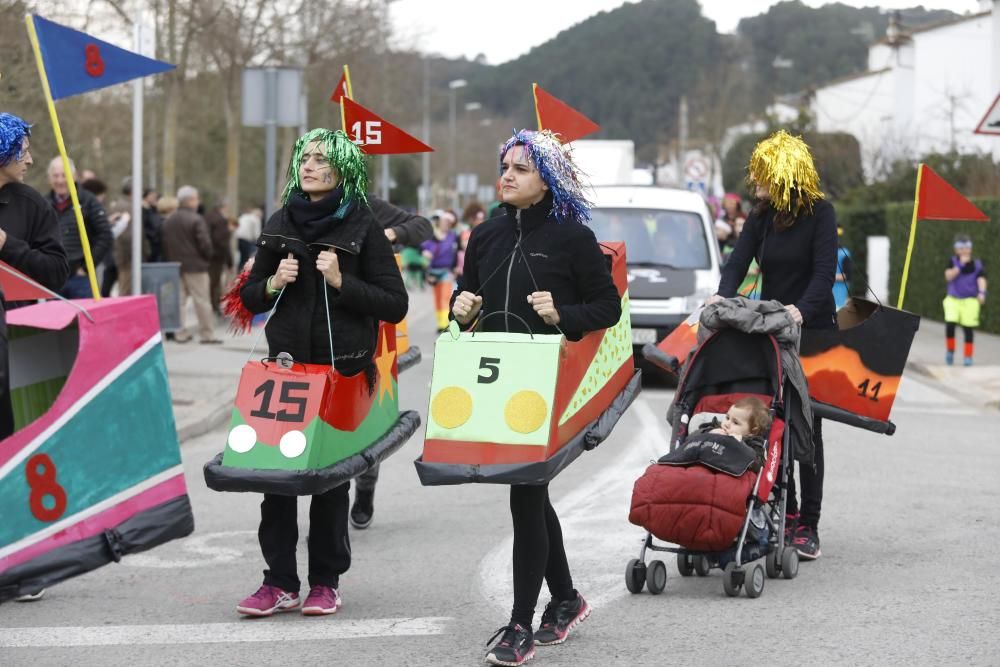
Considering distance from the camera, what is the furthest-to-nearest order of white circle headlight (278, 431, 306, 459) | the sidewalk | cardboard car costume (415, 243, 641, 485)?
1. the sidewalk
2. white circle headlight (278, 431, 306, 459)
3. cardboard car costume (415, 243, 641, 485)

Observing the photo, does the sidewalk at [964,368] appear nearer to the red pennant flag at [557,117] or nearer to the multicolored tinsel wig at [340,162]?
the red pennant flag at [557,117]

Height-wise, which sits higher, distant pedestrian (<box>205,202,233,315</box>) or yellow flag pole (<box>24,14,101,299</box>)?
yellow flag pole (<box>24,14,101,299</box>)

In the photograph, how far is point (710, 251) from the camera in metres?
16.8

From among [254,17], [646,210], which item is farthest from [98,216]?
[254,17]

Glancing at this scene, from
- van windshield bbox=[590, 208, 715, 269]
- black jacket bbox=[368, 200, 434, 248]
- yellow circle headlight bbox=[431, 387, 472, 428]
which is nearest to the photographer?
yellow circle headlight bbox=[431, 387, 472, 428]

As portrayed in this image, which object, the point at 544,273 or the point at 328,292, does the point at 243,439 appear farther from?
the point at 544,273

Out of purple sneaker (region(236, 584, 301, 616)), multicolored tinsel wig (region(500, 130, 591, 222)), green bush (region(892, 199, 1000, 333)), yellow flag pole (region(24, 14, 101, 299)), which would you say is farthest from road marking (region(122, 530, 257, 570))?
green bush (region(892, 199, 1000, 333))

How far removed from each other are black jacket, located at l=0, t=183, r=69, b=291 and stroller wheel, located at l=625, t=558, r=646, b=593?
265cm

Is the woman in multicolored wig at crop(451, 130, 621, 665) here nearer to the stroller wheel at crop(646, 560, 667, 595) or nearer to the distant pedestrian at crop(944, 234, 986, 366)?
the stroller wheel at crop(646, 560, 667, 595)

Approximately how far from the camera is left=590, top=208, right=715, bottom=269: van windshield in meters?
16.8

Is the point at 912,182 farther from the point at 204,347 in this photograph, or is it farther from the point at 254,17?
the point at 204,347

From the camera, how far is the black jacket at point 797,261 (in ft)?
23.7

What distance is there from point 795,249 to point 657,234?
9.74 metres

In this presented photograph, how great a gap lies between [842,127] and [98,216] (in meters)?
49.8
